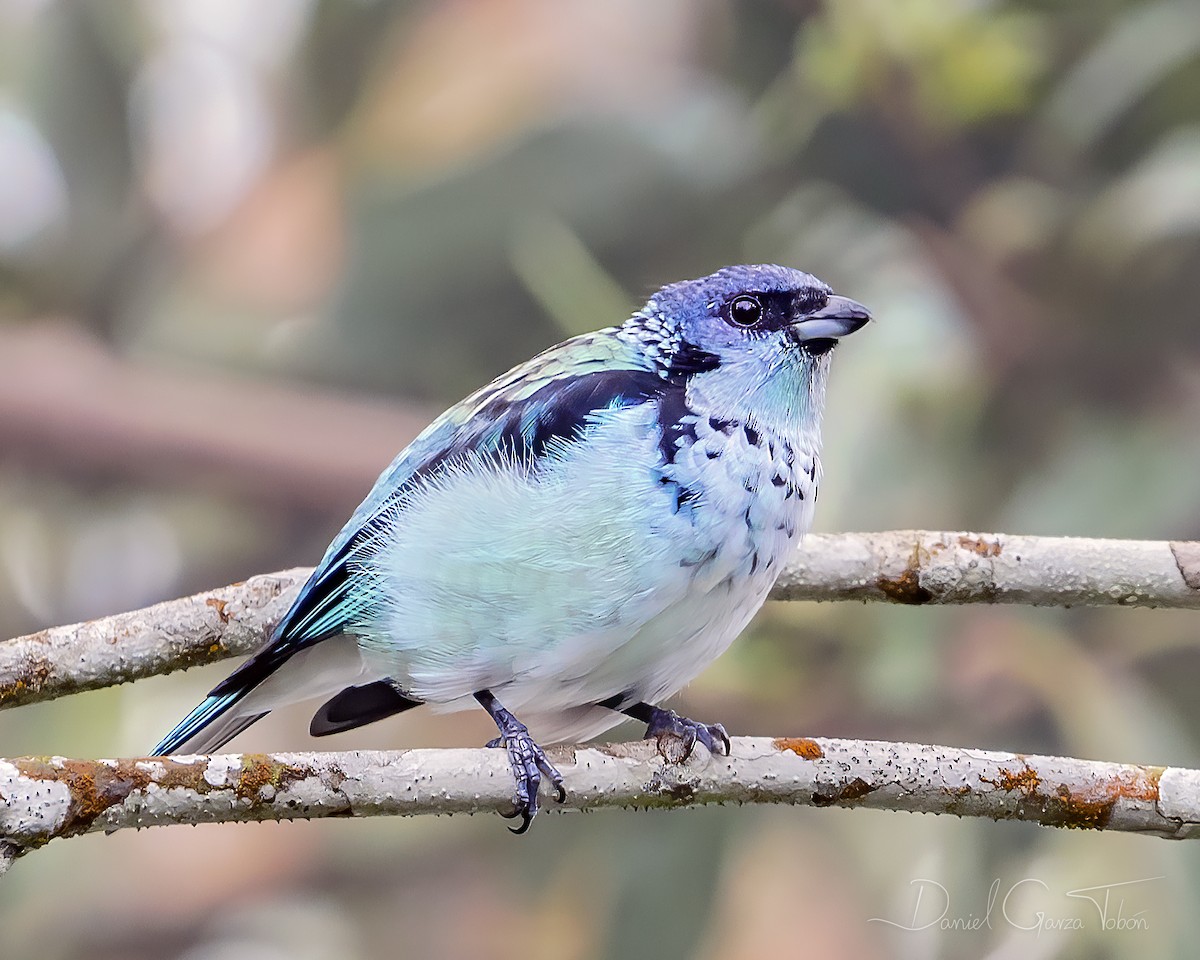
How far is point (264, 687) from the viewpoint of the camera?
1157 mm

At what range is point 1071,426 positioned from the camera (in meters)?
1.77

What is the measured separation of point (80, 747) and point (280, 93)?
1042 mm

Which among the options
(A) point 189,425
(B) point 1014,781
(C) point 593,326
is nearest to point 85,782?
(B) point 1014,781

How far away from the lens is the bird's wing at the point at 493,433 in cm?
108

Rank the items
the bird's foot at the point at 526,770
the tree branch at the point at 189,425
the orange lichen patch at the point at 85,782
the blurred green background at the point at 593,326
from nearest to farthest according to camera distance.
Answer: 1. the orange lichen patch at the point at 85,782
2. the bird's foot at the point at 526,770
3. the blurred green background at the point at 593,326
4. the tree branch at the point at 189,425

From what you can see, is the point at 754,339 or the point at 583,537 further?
the point at 754,339

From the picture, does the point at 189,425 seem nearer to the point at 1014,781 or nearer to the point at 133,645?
the point at 133,645

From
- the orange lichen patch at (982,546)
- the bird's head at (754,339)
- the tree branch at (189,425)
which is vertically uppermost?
the tree branch at (189,425)

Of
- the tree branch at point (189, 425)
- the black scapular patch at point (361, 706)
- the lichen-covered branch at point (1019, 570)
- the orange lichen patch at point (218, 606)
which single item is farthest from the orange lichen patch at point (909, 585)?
the tree branch at point (189, 425)

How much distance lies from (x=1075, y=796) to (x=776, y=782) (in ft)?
0.70

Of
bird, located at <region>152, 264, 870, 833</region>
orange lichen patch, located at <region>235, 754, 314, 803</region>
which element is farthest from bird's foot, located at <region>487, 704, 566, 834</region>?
orange lichen patch, located at <region>235, 754, 314, 803</region>

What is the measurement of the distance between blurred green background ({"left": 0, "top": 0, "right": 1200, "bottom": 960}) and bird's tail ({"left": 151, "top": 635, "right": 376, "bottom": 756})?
65 cm

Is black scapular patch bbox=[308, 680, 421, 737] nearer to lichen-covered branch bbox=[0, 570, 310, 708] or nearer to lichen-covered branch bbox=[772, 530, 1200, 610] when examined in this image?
lichen-covered branch bbox=[0, 570, 310, 708]

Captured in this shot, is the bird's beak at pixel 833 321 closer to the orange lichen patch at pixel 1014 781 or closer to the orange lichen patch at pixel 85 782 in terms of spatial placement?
the orange lichen patch at pixel 1014 781
